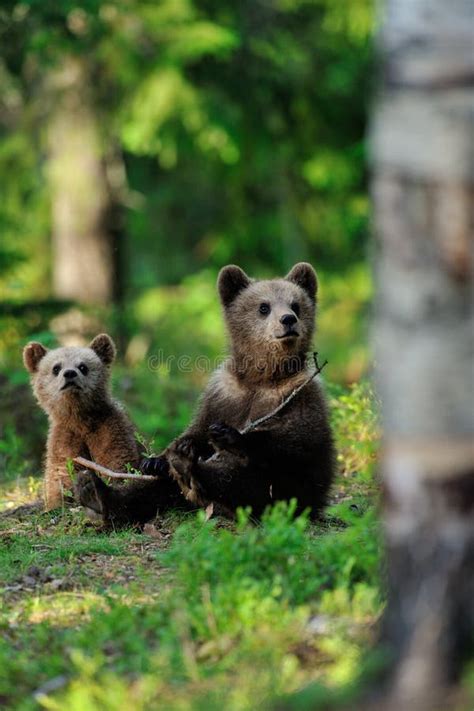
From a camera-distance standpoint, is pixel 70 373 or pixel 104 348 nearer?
pixel 70 373

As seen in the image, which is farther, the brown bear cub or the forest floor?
the brown bear cub

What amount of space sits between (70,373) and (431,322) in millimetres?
4934

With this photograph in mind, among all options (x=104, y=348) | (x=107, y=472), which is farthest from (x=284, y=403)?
(x=104, y=348)

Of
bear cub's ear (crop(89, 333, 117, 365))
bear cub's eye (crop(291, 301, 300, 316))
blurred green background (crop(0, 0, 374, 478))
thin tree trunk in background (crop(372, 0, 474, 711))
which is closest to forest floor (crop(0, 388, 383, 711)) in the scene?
thin tree trunk in background (crop(372, 0, 474, 711))

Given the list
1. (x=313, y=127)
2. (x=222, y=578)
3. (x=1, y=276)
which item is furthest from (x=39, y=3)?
(x=222, y=578)

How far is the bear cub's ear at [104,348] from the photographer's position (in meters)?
8.91

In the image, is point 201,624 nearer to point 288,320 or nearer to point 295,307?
point 288,320

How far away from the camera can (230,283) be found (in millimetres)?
8164

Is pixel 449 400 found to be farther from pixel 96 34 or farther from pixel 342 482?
pixel 96 34

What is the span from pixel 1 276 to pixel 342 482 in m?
6.45

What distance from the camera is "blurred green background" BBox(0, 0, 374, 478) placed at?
44.2ft

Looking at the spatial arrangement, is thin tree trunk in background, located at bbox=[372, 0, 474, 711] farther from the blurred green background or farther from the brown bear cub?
the blurred green background

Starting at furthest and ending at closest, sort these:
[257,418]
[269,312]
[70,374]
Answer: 1. [70,374]
2. [269,312]
3. [257,418]

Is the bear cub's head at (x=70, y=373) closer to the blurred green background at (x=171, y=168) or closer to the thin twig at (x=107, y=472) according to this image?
the thin twig at (x=107, y=472)
